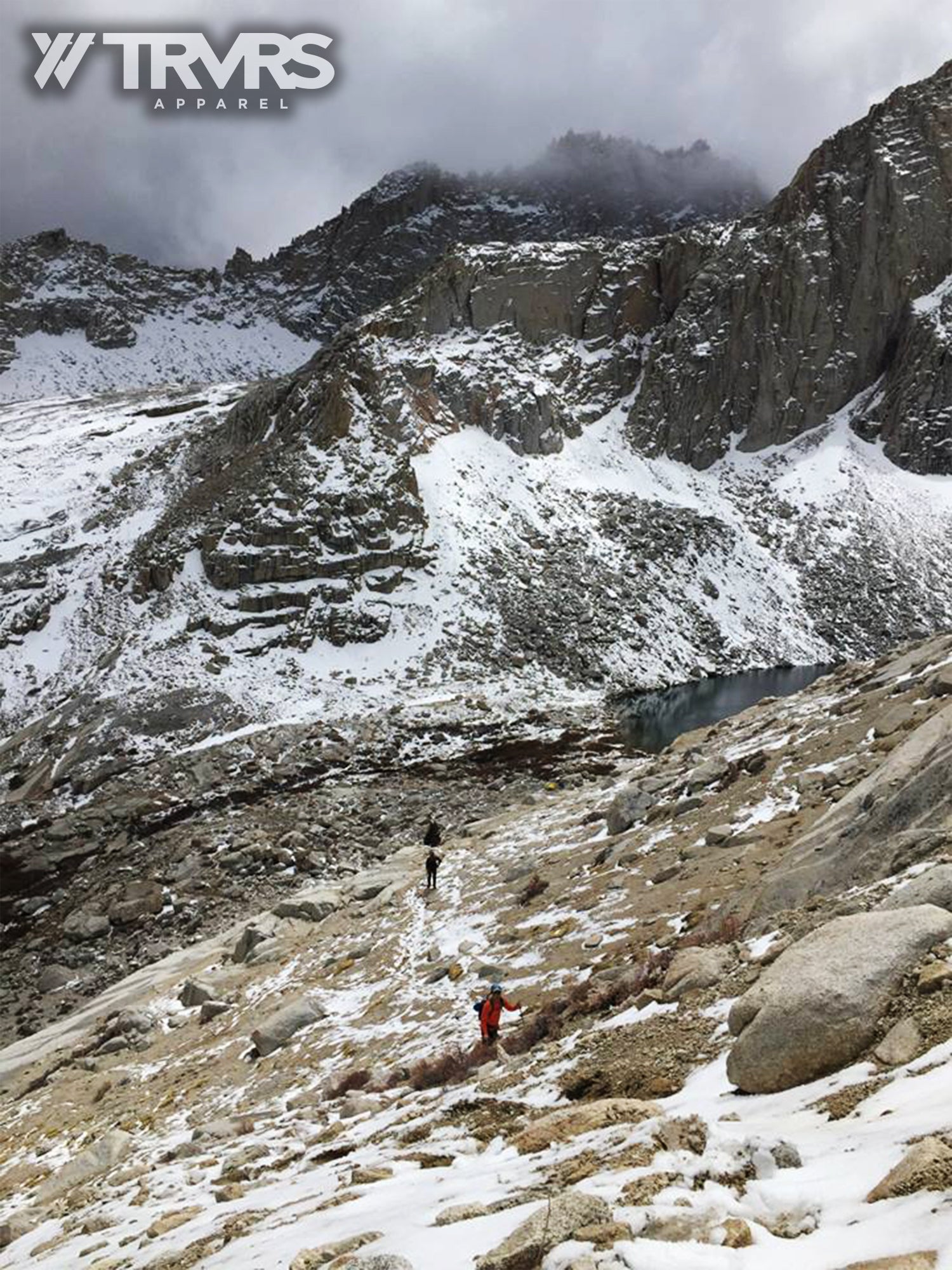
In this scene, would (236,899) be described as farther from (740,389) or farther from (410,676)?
(740,389)

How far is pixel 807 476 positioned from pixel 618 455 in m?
20.8

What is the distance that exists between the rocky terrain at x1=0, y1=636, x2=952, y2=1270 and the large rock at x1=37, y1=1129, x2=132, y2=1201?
5cm

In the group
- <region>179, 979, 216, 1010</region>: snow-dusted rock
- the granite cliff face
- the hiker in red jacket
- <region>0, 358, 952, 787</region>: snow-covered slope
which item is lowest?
<region>179, 979, 216, 1010</region>: snow-dusted rock

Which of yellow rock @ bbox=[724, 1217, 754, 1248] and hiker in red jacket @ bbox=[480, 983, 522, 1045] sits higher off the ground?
yellow rock @ bbox=[724, 1217, 754, 1248]

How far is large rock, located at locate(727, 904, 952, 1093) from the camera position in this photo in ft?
19.5

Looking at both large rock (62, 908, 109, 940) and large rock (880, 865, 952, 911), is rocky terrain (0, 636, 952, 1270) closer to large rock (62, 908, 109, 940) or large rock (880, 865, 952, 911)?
large rock (880, 865, 952, 911)

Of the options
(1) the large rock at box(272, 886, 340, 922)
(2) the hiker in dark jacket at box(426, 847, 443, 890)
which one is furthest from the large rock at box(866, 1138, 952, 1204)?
(1) the large rock at box(272, 886, 340, 922)

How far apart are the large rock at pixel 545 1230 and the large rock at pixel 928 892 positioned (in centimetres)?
378

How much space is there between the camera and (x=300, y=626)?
2297 inches

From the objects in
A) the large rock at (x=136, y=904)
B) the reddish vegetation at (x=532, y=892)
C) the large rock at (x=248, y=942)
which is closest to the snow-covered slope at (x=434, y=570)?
the large rock at (x=136, y=904)

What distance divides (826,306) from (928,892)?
10767 centimetres

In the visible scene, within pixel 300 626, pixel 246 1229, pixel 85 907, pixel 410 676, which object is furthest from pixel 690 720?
pixel 246 1229

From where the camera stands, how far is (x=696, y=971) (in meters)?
9.02

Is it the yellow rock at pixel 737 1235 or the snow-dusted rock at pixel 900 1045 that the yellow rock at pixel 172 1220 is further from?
the snow-dusted rock at pixel 900 1045
